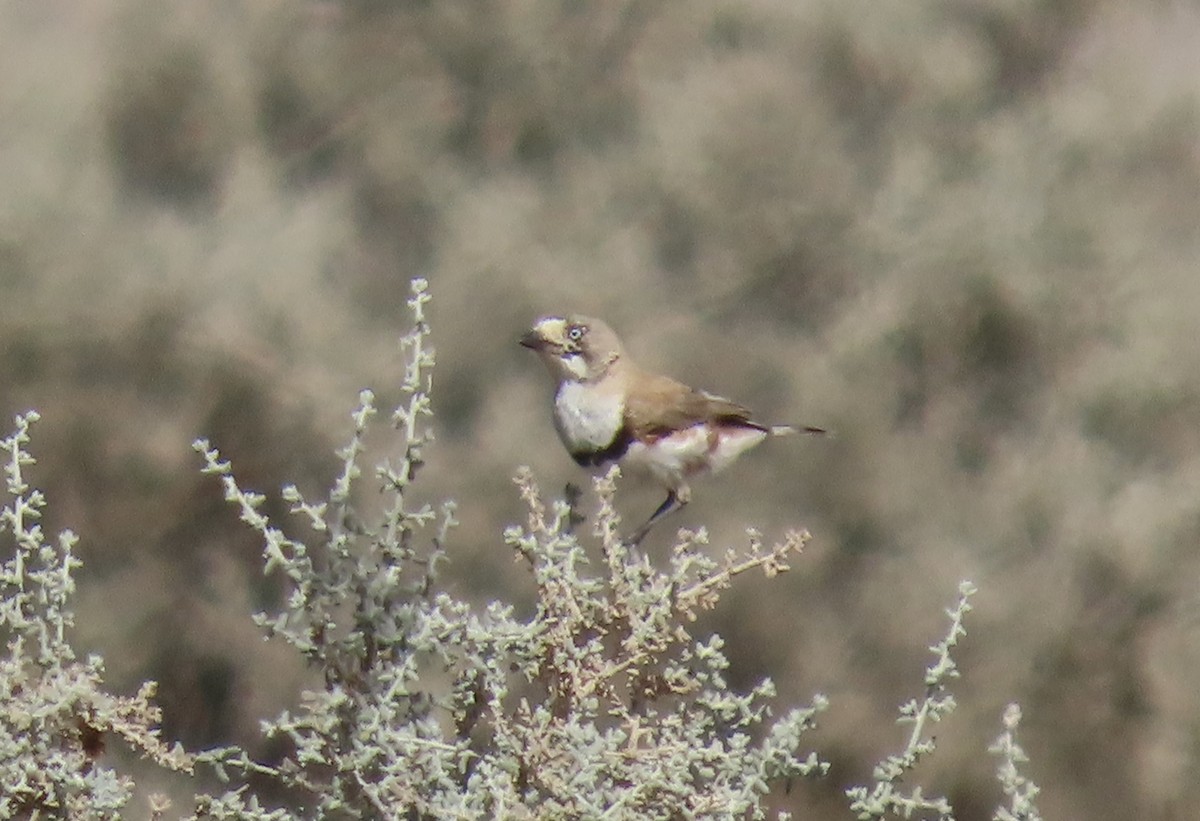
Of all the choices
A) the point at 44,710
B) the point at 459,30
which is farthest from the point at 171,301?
the point at 44,710

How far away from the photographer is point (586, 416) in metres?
4.34

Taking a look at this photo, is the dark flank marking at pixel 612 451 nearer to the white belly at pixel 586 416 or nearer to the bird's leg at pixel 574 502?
the white belly at pixel 586 416

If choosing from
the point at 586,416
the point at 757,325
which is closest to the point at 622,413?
the point at 586,416

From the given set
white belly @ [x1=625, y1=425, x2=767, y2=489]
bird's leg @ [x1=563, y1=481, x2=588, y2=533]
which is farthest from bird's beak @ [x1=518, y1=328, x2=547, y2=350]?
bird's leg @ [x1=563, y1=481, x2=588, y2=533]

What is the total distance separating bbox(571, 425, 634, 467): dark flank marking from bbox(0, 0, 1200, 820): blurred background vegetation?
491 centimetres

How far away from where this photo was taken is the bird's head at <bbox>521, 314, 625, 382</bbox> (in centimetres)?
442

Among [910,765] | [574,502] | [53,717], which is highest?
[574,502]

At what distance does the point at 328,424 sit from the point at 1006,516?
3.66 meters

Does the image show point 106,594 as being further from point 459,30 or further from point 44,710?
point 44,710

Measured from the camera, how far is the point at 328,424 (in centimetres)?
954

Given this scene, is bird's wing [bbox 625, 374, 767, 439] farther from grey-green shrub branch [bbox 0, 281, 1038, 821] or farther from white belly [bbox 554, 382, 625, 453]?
grey-green shrub branch [bbox 0, 281, 1038, 821]

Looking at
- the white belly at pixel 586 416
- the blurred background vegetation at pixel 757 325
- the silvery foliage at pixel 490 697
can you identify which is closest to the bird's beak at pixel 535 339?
the white belly at pixel 586 416

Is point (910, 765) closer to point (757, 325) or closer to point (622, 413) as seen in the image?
point (622, 413)

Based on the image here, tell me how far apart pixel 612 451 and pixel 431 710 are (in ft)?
8.00
